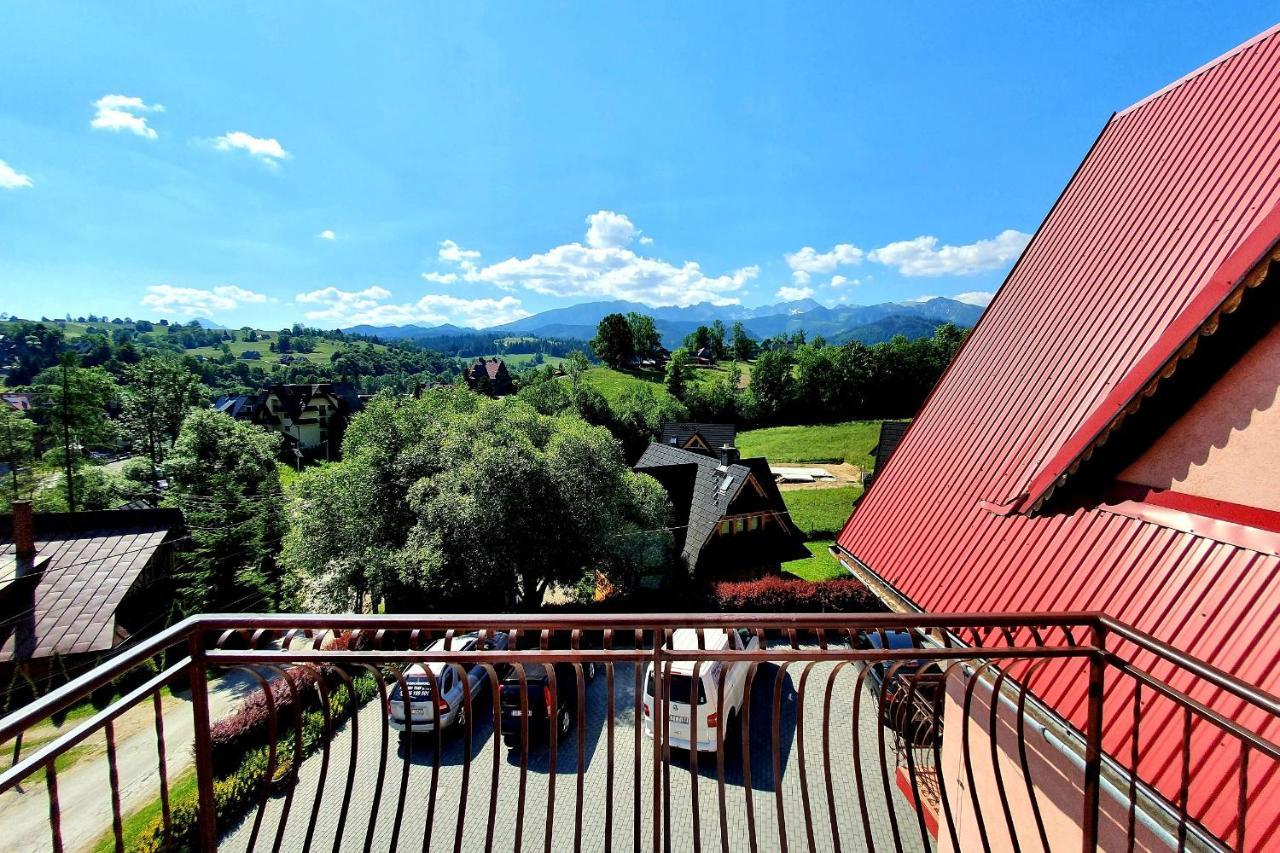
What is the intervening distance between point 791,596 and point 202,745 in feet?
47.9

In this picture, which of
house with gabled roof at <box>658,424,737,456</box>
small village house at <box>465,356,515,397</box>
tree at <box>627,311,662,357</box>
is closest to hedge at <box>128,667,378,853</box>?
house with gabled roof at <box>658,424,737,456</box>

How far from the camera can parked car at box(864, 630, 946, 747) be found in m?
2.24

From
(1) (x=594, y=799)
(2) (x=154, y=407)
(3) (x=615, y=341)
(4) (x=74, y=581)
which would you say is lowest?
(2) (x=154, y=407)

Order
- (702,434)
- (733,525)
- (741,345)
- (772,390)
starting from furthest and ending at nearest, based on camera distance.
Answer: (741,345)
(772,390)
(702,434)
(733,525)

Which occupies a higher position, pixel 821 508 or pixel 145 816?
pixel 821 508

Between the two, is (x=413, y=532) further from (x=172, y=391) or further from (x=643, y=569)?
(x=172, y=391)

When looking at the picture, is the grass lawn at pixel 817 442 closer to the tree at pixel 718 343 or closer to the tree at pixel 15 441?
the tree at pixel 718 343

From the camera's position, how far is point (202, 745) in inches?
91.8

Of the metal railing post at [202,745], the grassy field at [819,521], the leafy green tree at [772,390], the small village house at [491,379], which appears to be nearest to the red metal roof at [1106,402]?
the metal railing post at [202,745]

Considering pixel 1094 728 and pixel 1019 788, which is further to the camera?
pixel 1019 788

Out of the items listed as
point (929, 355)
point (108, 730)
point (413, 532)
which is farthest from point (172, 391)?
point (929, 355)

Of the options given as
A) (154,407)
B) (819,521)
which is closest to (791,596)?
(819,521)

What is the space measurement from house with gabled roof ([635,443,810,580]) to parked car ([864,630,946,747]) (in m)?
7.11

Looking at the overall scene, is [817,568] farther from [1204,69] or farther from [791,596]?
[1204,69]
